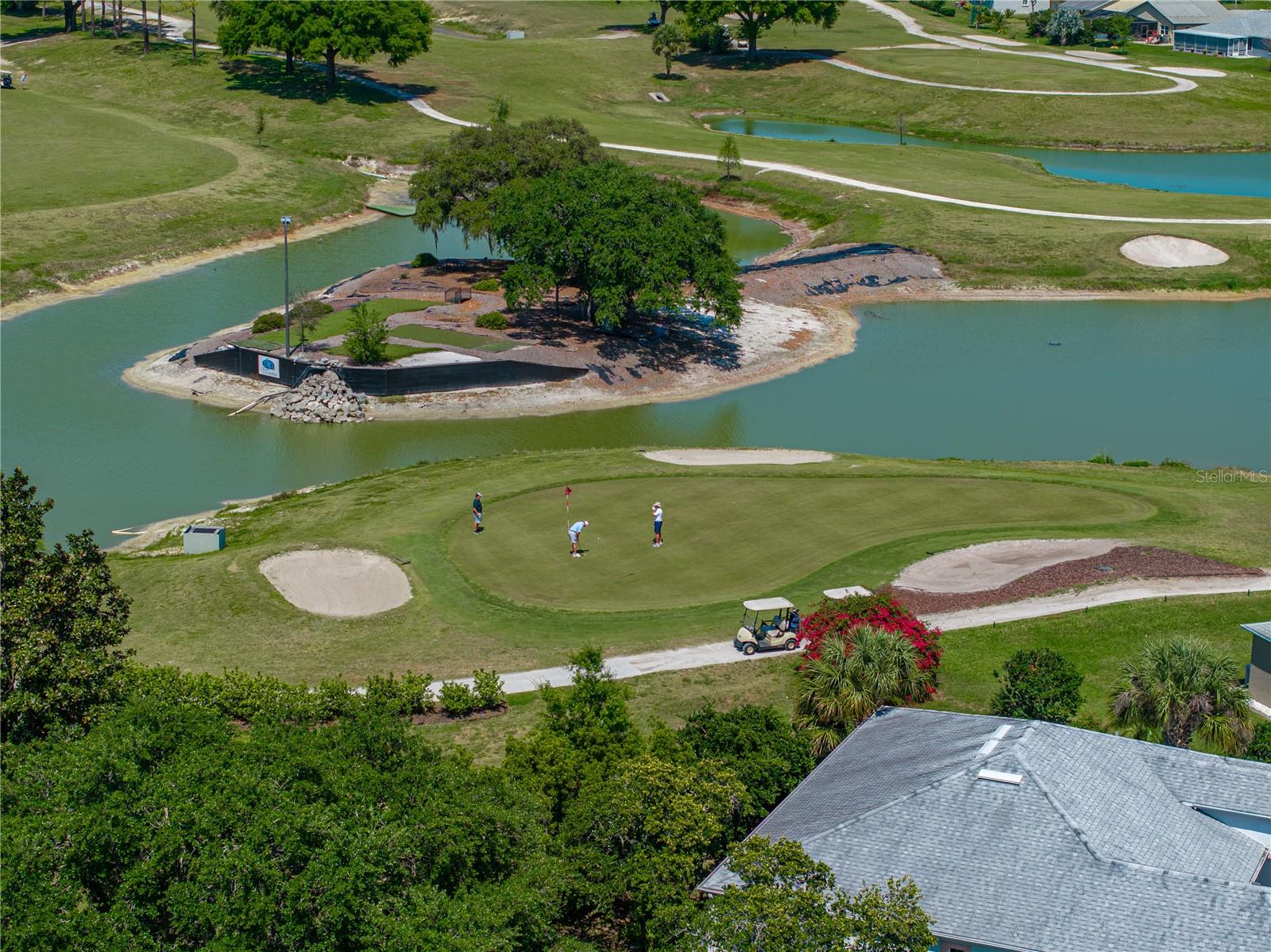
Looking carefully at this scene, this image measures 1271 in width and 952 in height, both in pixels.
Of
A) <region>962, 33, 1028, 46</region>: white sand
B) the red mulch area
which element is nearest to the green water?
the red mulch area

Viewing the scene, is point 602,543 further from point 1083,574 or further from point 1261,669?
point 1261,669

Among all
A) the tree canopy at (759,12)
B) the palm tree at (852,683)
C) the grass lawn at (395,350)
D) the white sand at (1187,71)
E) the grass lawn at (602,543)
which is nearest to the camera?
the palm tree at (852,683)

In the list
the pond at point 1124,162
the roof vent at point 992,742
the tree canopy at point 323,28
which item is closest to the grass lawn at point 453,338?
the roof vent at point 992,742

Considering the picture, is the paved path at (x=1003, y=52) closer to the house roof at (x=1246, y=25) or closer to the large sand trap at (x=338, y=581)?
the house roof at (x=1246, y=25)

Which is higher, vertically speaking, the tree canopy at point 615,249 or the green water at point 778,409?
the tree canopy at point 615,249

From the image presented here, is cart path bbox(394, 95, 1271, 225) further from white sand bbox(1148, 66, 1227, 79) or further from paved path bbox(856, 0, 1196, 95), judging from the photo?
white sand bbox(1148, 66, 1227, 79)

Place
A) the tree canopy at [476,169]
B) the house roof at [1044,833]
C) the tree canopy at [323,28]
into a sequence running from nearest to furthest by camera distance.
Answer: the house roof at [1044,833] < the tree canopy at [476,169] < the tree canopy at [323,28]
